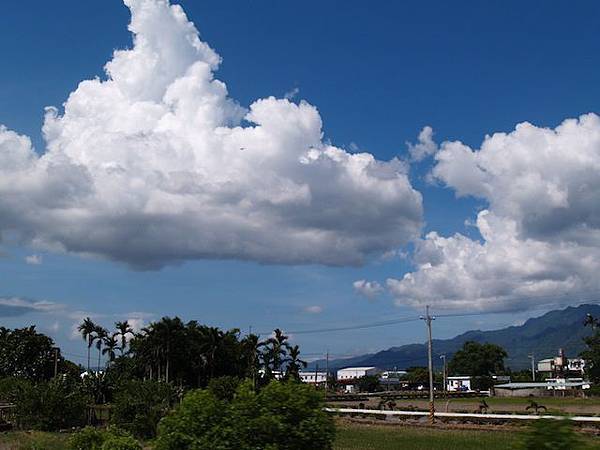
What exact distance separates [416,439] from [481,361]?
117 m

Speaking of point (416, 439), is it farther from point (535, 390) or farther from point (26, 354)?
point (535, 390)

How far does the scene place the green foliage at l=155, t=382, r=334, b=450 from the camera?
13.3 meters

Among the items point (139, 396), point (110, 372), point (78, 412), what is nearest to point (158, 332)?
point (110, 372)

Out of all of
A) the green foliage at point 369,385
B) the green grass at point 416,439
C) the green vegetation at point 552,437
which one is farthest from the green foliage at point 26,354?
the green vegetation at point 552,437

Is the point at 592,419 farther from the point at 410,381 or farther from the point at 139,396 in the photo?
the point at 410,381

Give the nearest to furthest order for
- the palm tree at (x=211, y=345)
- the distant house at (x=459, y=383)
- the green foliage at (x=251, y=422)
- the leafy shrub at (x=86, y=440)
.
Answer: the green foliage at (x=251, y=422), the leafy shrub at (x=86, y=440), the palm tree at (x=211, y=345), the distant house at (x=459, y=383)

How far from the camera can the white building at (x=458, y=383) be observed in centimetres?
13475

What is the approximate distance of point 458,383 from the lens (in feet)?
458

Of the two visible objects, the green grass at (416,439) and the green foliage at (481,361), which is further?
the green foliage at (481,361)

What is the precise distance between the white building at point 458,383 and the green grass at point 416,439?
91.6 meters

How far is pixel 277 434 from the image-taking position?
44.3 feet

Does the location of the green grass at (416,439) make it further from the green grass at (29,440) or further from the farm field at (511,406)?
the green grass at (29,440)

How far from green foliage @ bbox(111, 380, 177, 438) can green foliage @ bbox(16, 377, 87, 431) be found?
624cm

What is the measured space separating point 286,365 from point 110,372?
2501 cm
